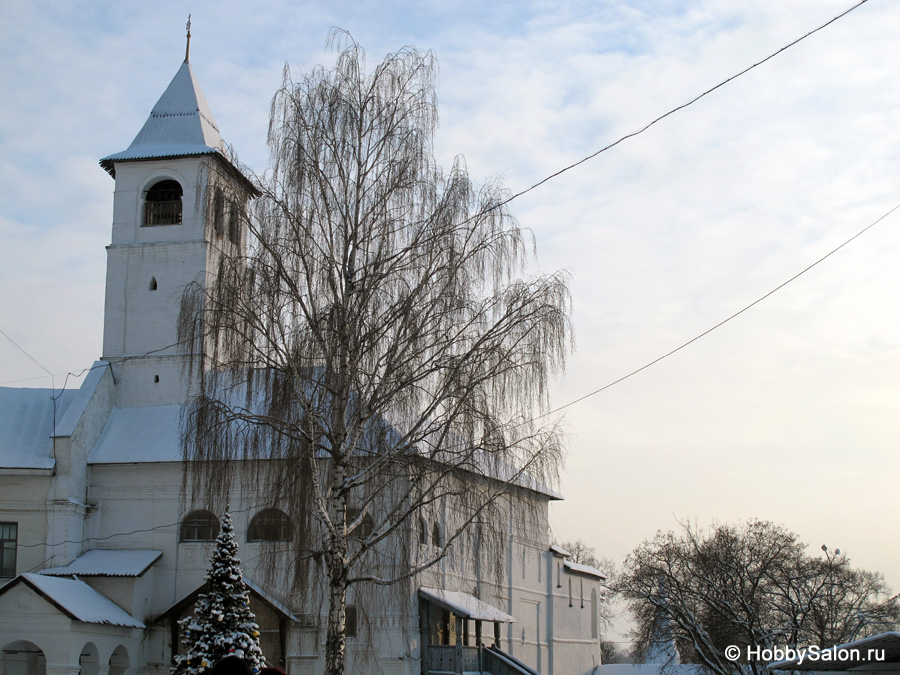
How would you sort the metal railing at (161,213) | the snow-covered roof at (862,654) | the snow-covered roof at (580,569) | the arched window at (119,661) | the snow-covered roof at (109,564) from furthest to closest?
the snow-covered roof at (580,569)
the metal railing at (161,213)
the snow-covered roof at (109,564)
the arched window at (119,661)
the snow-covered roof at (862,654)

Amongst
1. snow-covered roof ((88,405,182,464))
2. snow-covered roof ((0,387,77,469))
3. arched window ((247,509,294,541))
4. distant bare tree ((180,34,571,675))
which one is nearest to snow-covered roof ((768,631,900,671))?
distant bare tree ((180,34,571,675))

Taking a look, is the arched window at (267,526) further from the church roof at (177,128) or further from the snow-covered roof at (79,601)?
the church roof at (177,128)

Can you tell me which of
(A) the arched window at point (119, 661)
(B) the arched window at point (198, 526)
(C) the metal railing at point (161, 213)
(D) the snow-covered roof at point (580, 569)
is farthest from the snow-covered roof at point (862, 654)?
(D) the snow-covered roof at point (580, 569)

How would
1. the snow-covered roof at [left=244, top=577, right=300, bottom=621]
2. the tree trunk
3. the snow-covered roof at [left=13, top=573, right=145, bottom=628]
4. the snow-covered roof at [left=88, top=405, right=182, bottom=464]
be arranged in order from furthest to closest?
the snow-covered roof at [left=88, top=405, right=182, bottom=464], the snow-covered roof at [left=244, top=577, right=300, bottom=621], the snow-covered roof at [left=13, top=573, right=145, bottom=628], the tree trunk

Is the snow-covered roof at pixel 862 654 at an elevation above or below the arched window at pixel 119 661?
above

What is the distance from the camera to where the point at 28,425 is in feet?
102

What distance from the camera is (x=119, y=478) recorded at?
30.5 m

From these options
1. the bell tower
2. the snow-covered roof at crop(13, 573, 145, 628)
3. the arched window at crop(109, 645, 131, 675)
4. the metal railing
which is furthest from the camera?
the metal railing

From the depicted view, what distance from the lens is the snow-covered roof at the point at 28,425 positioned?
29.7 meters

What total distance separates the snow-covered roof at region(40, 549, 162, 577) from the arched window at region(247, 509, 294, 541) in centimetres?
295

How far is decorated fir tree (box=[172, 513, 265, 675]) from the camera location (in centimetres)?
2059

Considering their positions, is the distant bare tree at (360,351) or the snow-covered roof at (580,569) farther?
the snow-covered roof at (580,569)

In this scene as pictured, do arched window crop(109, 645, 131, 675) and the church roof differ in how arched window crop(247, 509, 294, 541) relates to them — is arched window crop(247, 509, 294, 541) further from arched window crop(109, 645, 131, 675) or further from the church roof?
the church roof

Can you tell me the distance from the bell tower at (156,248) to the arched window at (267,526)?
17.5 ft
